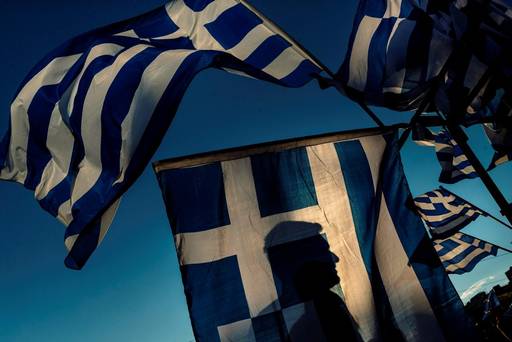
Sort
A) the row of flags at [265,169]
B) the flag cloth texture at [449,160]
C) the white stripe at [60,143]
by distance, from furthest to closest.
→ the flag cloth texture at [449,160] < the white stripe at [60,143] < the row of flags at [265,169]

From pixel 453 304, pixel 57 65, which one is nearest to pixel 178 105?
pixel 57 65

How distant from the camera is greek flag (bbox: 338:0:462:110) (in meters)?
3.29

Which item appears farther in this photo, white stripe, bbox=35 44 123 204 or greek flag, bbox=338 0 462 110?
greek flag, bbox=338 0 462 110

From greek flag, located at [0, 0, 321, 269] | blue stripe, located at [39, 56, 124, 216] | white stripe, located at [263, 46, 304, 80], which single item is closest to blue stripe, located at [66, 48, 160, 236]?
greek flag, located at [0, 0, 321, 269]

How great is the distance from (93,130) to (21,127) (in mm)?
836

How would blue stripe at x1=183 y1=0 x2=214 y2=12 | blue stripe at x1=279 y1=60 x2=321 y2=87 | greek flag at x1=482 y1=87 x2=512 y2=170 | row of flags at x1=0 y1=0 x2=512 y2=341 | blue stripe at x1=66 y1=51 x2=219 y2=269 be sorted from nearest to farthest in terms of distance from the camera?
blue stripe at x1=66 y1=51 x2=219 y2=269, row of flags at x1=0 y1=0 x2=512 y2=341, blue stripe at x1=279 y1=60 x2=321 y2=87, blue stripe at x1=183 y1=0 x2=214 y2=12, greek flag at x1=482 y1=87 x2=512 y2=170

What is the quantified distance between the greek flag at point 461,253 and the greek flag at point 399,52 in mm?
12085

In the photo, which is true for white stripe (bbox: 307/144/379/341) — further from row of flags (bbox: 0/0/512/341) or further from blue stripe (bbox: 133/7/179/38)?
blue stripe (bbox: 133/7/179/38)

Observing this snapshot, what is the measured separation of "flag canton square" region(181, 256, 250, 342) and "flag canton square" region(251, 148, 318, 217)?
0.72 metres

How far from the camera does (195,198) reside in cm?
333

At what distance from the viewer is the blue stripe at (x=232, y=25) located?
3.44m

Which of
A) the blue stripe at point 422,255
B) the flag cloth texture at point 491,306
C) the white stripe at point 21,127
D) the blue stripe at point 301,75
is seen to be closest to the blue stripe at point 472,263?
the flag cloth texture at point 491,306

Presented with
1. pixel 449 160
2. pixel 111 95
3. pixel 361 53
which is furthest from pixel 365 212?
pixel 449 160

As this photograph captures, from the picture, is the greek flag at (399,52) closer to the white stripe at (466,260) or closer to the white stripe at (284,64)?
the white stripe at (284,64)
